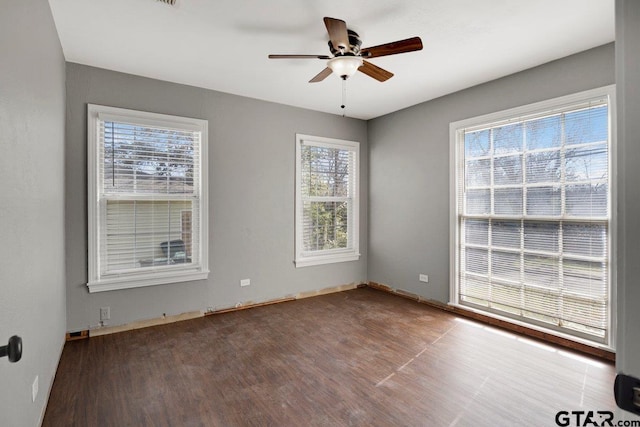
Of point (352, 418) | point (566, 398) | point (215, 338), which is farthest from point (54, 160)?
point (566, 398)

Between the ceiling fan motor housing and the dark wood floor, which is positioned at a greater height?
the ceiling fan motor housing

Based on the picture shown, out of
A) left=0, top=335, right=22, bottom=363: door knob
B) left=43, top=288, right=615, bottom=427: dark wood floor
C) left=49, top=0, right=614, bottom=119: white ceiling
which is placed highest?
left=49, top=0, right=614, bottom=119: white ceiling

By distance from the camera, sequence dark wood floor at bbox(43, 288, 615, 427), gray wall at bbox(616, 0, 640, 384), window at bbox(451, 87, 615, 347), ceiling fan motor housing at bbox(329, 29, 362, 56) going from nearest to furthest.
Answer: gray wall at bbox(616, 0, 640, 384) → dark wood floor at bbox(43, 288, 615, 427) → ceiling fan motor housing at bbox(329, 29, 362, 56) → window at bbox(451, 87, 615, 347)

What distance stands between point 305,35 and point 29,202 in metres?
2.29

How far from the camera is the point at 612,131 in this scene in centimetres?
281

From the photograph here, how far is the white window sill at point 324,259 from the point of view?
4730 millimetres

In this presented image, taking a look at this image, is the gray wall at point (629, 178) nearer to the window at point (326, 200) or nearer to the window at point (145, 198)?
the window at point (145, 198)

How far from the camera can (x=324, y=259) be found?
4.96 m

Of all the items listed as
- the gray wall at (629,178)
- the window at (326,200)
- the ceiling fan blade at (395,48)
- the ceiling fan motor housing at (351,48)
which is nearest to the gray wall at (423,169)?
the window at (326,200)

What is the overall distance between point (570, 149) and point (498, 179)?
726mm

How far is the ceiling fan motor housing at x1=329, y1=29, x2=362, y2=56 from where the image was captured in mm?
2484

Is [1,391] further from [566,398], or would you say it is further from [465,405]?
[566,398]

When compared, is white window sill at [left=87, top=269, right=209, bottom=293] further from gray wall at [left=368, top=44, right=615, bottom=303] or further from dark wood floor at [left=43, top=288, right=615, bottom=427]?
gray wall at [left=368, top=44, right=615, bottom=303]

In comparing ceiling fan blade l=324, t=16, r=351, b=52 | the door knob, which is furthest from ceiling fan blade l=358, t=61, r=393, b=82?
the door knob
